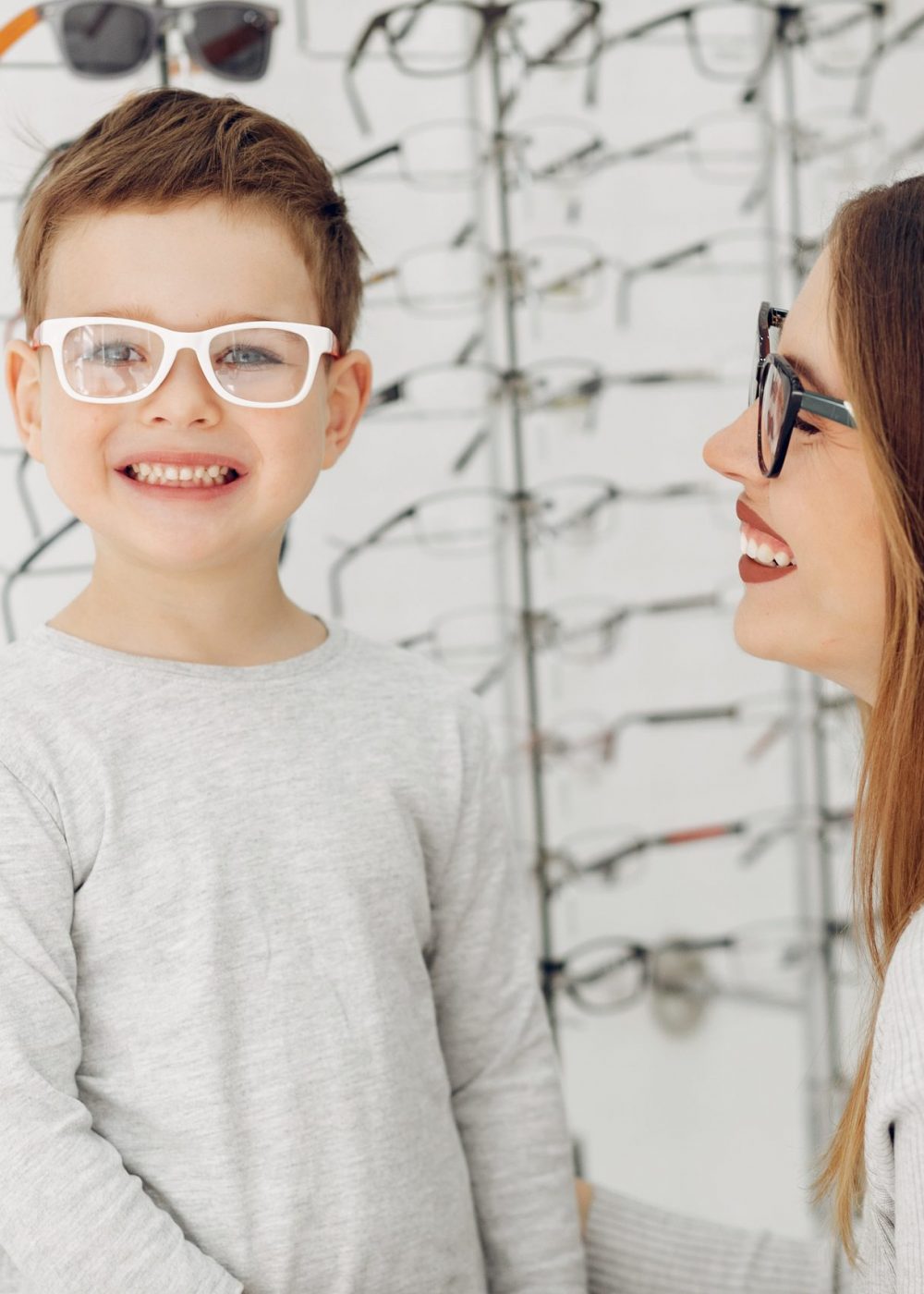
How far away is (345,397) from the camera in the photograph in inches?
41.5

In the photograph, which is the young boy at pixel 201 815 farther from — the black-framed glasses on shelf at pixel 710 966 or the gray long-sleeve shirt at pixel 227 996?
the black-framed glasses on shelf at pixel 710 966

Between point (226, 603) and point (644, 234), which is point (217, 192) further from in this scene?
point (644, 234)

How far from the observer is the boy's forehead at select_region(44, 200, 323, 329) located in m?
0.90

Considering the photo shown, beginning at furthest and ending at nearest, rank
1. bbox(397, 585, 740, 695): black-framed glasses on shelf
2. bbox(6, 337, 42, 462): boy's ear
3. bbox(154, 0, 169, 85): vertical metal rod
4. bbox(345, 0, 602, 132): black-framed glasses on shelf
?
bbox(397, 585, 740, 695): black-framed glasses on shelf < bbox(345, 0, 602, 132): black-framed glasses on shelf < bbox(154, 0, 169, 85): vertical metal rod < bbox(6, 337, 42, 462): boy's ear

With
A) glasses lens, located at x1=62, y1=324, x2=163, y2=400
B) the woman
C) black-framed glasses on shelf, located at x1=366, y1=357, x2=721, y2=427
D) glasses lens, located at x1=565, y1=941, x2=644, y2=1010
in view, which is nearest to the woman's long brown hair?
the woman

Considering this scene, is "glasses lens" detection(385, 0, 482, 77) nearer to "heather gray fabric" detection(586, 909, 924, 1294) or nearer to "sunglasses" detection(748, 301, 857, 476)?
"sunglasses" detection(748, 301, 857, 476)

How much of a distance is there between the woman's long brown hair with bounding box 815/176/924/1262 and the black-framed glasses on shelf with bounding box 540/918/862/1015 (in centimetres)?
67

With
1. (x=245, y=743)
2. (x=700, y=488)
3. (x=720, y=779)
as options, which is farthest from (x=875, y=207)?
(x=720, y=779)

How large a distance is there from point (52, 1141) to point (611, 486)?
96 centimetres

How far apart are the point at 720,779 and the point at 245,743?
841 mm

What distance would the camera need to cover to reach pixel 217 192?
92cm

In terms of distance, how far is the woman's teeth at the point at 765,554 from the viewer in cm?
100

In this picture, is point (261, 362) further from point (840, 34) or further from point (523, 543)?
point (840, 34)

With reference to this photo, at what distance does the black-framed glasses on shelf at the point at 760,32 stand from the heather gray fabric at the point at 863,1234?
3.52ft
